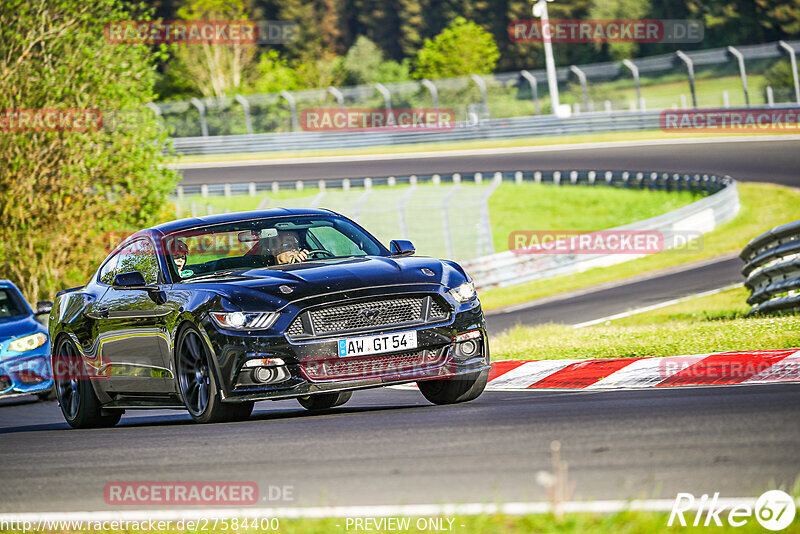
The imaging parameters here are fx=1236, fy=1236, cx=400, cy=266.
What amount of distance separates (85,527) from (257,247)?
421 centimetres

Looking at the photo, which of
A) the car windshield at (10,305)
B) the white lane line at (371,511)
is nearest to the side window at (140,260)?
the white lane line at (371,511)

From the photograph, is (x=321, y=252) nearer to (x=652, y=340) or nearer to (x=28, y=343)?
(x=652, y=340)

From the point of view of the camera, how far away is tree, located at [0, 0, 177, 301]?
2303 centimetres

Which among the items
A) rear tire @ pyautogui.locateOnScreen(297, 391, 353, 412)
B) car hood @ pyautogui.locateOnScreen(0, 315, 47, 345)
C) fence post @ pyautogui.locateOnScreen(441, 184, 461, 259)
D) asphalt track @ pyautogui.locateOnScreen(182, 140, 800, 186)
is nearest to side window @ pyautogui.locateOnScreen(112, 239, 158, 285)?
rear tire @ pyautogui.locateOnScreen(297, 391, 353, 412)

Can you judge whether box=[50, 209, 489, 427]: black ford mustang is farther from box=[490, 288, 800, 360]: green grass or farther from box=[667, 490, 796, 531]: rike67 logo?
box=[667, 490, 796, 531]: rike67 logo

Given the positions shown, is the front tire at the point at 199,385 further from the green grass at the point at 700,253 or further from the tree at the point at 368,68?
the tree at the point at 368,68

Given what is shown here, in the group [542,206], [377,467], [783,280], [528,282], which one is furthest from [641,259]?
[377,467]

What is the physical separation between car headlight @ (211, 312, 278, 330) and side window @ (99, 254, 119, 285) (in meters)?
2.32

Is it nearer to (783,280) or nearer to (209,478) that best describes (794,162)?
(783,280)

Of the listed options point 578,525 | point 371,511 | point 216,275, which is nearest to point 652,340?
point 216,275

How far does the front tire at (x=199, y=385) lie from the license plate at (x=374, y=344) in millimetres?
890

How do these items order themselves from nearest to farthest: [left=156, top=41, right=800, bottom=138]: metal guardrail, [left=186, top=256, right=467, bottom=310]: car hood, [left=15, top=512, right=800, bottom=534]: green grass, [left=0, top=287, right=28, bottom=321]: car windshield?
[left=15, top=512, right=800, bottom=534]: green grass
[left=186, top=256, right=467, bottom=310]: car hood
[left=0, top=287, right=28, bottom=321]: car windshield
[left=156, top=41, right=800, bottom=138]: metal guardrail

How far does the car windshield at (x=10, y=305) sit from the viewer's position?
14875 millimetres

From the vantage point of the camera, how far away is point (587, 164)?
43.1 m
